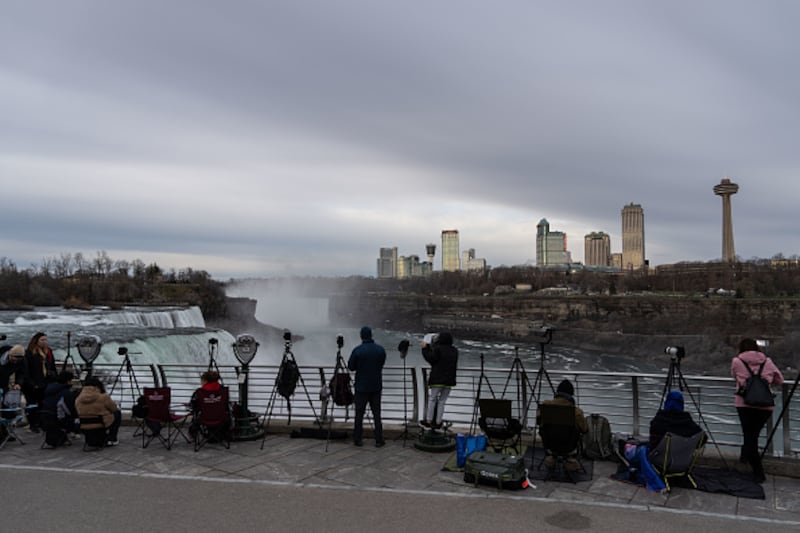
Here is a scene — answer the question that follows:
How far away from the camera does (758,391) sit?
7160 mm

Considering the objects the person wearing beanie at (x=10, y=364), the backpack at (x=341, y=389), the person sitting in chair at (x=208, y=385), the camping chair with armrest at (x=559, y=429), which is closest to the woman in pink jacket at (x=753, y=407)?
the camping chair with armrest at (x=559, y=429)

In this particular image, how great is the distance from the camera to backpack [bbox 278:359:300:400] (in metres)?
9.46

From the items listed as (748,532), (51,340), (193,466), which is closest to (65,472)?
(193,466)

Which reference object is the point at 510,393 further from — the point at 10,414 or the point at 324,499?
the point at 10,414

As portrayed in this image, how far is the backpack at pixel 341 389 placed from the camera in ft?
30.8

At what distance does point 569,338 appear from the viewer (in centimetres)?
8300

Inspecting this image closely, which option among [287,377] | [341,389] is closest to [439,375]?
[341,389]

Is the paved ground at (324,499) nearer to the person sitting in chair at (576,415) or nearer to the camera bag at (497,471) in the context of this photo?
the camera bag at (497,471)

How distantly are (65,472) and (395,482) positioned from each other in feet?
15.6

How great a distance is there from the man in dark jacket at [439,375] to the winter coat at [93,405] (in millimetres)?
5155

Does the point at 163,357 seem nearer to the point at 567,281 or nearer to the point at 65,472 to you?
the point at 65,472

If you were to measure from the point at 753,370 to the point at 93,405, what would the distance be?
9833 mm

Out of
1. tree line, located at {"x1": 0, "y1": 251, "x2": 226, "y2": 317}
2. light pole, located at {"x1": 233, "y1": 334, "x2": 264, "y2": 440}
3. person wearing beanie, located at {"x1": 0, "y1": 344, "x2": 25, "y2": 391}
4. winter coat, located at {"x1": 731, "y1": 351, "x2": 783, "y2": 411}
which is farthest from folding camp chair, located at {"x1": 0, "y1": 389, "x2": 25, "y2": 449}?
tree line, located at {"x1": 0, "y1": 251, "x2": 226, "y2": 317}

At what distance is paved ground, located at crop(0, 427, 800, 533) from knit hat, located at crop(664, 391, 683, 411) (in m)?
1.01
